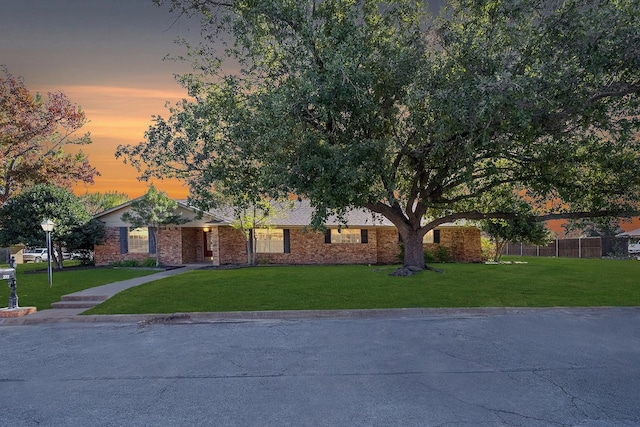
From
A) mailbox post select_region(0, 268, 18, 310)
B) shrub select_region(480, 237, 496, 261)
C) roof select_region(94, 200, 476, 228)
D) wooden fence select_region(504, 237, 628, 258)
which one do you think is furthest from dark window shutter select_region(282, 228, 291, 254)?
mailbox post select_region(0, 268, 18, 310)

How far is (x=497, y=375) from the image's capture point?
618 cm

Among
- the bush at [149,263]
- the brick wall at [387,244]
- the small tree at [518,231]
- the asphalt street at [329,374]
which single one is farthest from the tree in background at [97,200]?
the asphalt street at [329,374]

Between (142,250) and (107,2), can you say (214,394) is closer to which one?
(107,2)

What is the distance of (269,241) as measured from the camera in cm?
2780

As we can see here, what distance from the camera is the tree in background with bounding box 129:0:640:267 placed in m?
10.3

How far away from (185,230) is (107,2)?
15.8 meters

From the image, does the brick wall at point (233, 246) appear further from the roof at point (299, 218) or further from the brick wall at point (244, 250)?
the roof at point (299, 218)

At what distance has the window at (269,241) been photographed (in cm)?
2770

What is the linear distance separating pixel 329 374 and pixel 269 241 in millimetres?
21713

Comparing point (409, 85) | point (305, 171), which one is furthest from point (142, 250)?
point (409, 85)

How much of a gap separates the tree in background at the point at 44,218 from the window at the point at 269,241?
9.24 m

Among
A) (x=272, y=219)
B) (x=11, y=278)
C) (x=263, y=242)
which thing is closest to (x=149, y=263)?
(x=263, y=242)

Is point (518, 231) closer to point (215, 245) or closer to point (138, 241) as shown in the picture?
point (215, 245)

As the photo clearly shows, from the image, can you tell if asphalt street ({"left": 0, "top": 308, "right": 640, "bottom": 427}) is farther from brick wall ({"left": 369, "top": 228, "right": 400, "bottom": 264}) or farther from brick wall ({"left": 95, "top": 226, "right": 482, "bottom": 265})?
brick wall ({"left": 369, "top": 228, "right": 400, "bottom": 264})
